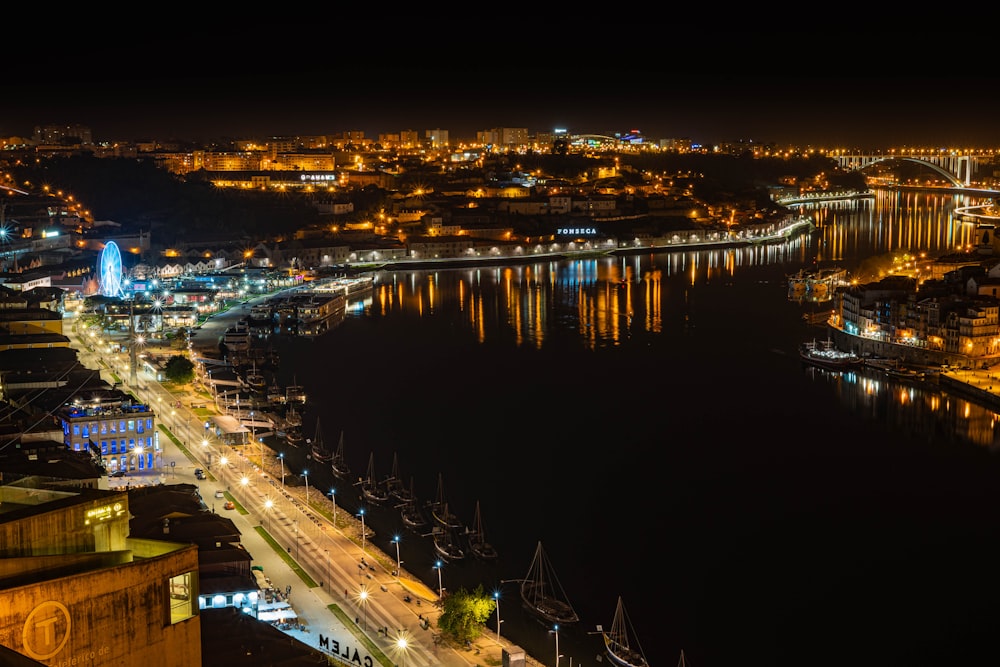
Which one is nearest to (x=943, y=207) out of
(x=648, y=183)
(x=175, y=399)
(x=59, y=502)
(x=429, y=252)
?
(x=648, y=183)

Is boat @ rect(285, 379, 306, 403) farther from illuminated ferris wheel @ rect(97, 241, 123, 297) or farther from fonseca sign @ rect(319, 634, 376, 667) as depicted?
illuminated ferris wheel @ rect(97, 241, 123, 297)

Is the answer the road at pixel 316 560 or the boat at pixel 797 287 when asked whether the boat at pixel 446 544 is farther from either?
the boat at pixel 797 287

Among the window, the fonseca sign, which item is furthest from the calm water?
the window

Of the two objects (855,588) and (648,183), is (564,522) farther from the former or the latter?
(648,183)

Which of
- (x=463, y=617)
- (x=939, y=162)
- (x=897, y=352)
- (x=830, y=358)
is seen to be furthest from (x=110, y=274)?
(x=939, y=162)

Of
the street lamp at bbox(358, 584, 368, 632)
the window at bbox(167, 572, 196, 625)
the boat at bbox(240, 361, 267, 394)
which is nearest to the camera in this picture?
the window at bbox(167, 572, 196, 625)
